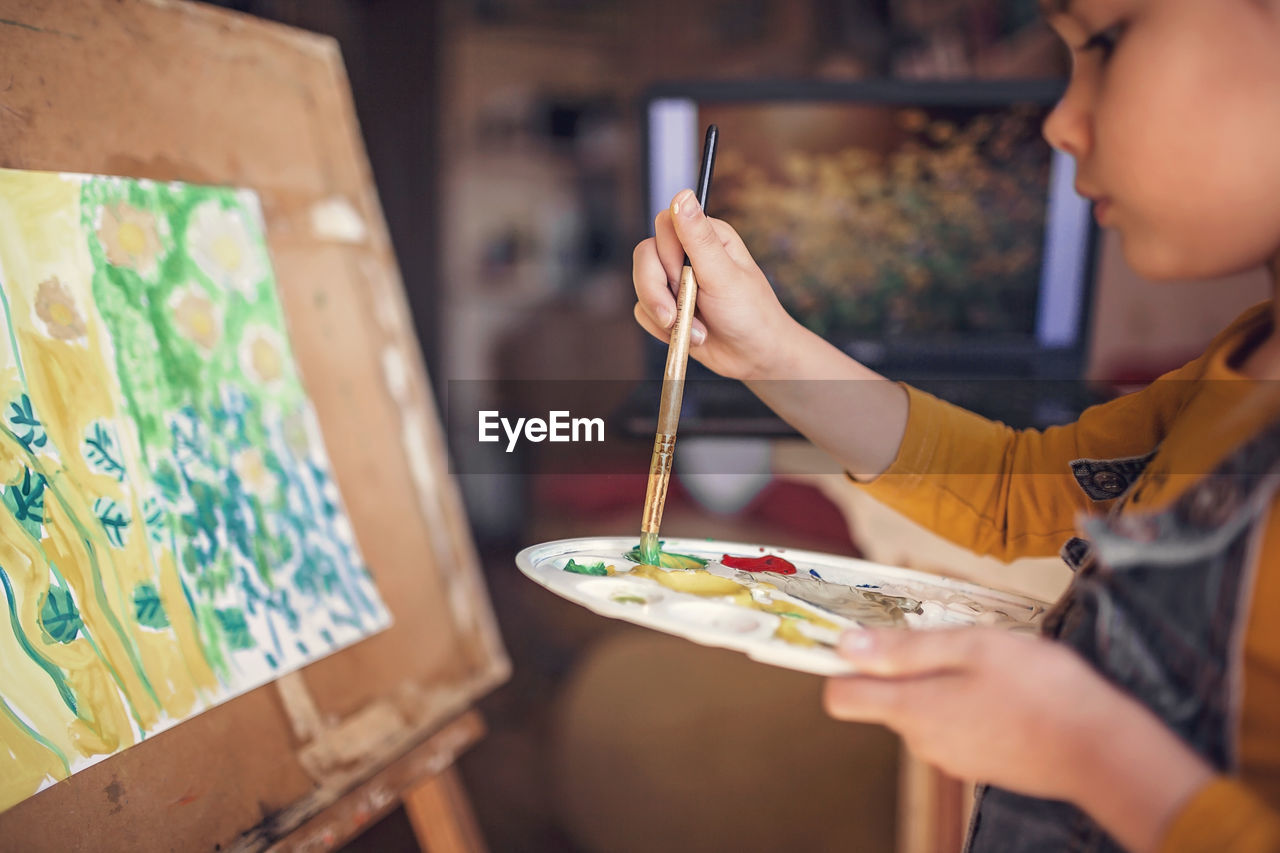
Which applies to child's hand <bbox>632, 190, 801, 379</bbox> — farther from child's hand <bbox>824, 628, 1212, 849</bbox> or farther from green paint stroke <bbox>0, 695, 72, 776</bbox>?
green paint stroke <bbox>0, 695, 72, 776</bbox>

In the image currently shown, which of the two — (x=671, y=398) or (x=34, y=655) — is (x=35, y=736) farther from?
(x=671, y=398)

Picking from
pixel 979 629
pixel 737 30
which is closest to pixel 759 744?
pixel 979 629

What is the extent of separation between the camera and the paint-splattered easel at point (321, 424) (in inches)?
23.9

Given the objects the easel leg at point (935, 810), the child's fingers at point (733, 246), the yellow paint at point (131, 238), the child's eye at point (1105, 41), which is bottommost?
the easel leg at point (935, 810)

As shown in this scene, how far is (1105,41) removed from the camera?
0.46 m

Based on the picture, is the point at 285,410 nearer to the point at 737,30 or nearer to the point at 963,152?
the point at 963,152

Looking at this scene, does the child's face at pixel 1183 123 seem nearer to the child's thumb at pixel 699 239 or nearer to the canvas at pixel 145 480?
the child's thumb at pixel 699 239

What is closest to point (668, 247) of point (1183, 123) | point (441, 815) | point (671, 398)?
point (671, 398)

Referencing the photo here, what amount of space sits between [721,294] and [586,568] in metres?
0.25

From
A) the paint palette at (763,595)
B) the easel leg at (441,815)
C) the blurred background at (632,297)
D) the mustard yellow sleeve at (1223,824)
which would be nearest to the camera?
the mustard yellow sleeve at (1223,824)

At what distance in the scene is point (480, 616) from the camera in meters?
1.01

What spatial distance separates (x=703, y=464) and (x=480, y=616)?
1.32 meters

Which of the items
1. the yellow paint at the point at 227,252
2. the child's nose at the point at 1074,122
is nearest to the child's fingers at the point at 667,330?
the child's nose at the point at 1074,122

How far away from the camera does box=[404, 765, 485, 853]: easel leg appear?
0.88 m
